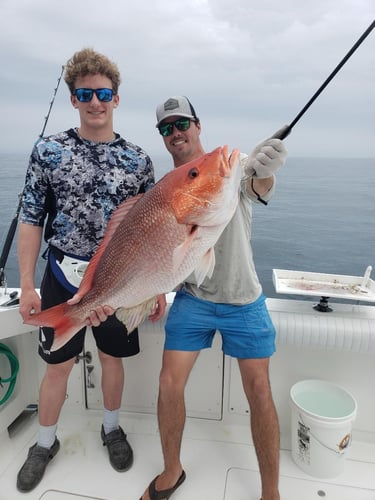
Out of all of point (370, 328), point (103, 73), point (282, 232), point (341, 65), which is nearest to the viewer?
point (341, 65)

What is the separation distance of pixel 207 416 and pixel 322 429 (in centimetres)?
90

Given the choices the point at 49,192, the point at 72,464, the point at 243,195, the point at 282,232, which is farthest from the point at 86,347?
the point at 282,232

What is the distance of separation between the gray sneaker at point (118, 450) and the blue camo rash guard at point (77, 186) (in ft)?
3.98

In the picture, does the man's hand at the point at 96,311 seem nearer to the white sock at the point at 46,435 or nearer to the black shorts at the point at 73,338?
the black shorts at the point at 73,338

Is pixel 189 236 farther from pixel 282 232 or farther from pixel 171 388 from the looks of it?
pixel 282 232

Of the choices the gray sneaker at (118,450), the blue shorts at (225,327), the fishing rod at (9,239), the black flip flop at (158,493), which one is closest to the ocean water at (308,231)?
the fishing rod at (9,239)

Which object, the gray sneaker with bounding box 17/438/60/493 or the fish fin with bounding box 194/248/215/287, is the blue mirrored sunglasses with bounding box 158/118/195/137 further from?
the gray sneaker with bounding box 17/438/60/493

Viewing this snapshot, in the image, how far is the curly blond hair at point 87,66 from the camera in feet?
6.19

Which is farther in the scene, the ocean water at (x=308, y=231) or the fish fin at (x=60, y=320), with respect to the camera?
the ocean water at (x=308, y=231)

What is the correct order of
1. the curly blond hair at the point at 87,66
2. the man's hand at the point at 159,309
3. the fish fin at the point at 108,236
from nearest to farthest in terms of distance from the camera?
the fish fin at the point at 108,236
the curly blond hair at the point at 87,66
the man's hand at the point at 159,309

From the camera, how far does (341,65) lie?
1496 millimetres

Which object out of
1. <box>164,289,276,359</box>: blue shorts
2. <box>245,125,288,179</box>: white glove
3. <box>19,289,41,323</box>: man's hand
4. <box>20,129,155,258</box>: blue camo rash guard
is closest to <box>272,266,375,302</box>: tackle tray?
<box>164,289,276,359</box>: blue shorts

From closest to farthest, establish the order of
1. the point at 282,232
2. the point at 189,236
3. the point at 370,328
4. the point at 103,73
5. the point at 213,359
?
the point at 189,236 → the point at 103,73 → the point at 370,328 → the point at 213,359 → the point at 282,232

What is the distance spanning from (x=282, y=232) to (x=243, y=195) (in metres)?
6.97
